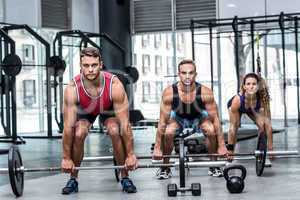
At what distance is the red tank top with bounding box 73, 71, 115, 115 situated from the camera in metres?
3.54

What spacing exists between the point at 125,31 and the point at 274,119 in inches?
142

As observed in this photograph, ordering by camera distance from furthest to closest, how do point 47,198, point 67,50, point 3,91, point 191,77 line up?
1. point 67,50
2. point 3,91
3. point 191,77
4. point 47,198

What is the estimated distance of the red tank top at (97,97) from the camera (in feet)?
11.6

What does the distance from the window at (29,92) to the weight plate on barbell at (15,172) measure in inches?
291

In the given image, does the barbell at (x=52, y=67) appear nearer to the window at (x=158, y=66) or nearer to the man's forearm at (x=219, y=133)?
the window at (x=158, y=66)

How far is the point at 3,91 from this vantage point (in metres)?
8.05

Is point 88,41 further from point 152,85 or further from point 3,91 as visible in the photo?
point 152,85

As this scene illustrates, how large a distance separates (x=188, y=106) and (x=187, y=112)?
0.06 meters

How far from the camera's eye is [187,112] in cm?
408

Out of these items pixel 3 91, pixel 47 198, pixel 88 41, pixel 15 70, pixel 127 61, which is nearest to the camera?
pixel 47 198

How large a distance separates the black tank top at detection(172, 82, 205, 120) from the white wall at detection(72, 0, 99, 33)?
7.94 m

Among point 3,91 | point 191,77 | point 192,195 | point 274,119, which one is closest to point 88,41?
point 3,91

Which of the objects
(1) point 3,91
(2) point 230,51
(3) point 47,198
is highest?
(2) point 230,51

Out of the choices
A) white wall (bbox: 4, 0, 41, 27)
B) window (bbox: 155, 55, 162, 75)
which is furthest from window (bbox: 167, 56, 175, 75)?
white wall (bbox: 4, 0, 41, 27)
